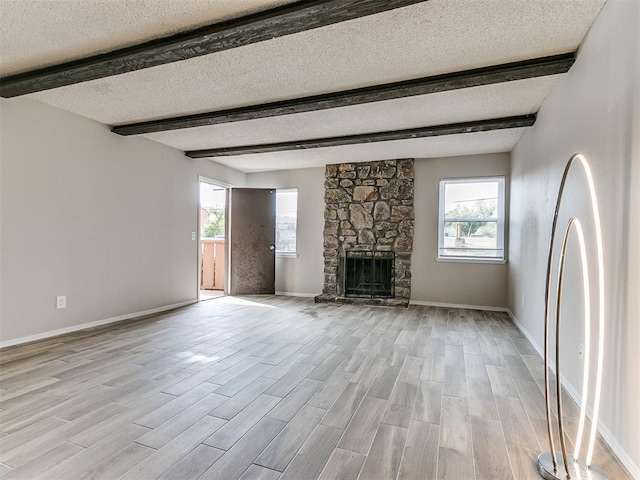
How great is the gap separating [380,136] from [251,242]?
10.7 ft

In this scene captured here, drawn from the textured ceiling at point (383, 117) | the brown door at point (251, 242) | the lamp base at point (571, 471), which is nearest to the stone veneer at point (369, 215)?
the brown door at point (251, 242)

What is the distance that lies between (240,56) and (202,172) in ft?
11.3

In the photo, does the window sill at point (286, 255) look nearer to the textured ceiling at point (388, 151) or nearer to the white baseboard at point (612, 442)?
the textured ceiling at point (388, 151)

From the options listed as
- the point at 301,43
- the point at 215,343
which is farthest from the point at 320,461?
the point at 301,43

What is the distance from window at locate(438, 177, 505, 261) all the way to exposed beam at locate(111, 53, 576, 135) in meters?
2.91

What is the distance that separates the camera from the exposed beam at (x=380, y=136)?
12.4 feet

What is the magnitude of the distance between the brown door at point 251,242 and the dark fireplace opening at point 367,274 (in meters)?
1.45

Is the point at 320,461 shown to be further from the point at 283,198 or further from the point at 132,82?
the point at 283,198

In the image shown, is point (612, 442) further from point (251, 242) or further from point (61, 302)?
point (251, 242)

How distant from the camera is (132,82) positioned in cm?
302

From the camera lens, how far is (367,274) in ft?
19.8

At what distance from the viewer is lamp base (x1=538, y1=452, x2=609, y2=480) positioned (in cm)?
153

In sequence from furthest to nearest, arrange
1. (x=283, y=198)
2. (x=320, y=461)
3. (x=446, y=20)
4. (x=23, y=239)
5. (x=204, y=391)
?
(x=283, y=198) → (x=23, y=239) → (x=204, y=391) → (x=446, y=20) → (x=320, y=461)

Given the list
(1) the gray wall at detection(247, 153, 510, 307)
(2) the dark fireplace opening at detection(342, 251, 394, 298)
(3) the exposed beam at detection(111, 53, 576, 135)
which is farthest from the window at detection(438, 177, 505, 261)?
(3) the exposed beam at detection(111, 53, 576, 135)
